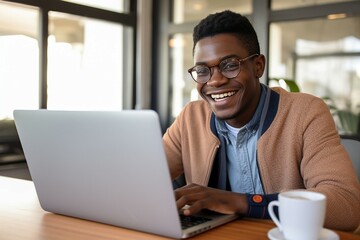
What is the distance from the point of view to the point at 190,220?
0.93 meters

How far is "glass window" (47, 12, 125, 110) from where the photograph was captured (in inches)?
134

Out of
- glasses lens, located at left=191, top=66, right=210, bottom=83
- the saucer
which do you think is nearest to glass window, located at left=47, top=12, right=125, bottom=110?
glasses lens, located at left=191, top=66, right=210, bottom=83

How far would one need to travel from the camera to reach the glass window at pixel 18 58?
2.98m

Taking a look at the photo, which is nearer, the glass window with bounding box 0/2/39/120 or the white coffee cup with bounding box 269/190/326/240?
the white coffee cup with bounding box 269/190/326/240

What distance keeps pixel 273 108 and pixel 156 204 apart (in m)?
0.63

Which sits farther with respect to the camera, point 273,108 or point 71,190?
point 273,108

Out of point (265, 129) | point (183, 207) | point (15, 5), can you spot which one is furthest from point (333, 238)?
point (15, 5)

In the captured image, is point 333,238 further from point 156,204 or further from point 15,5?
point 15,5

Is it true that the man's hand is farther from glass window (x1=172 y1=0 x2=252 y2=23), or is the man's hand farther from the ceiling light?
glass window (x1=172 y1=0 x2=252 y2=23)

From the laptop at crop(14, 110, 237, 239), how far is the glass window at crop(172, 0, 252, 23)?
2816 mm

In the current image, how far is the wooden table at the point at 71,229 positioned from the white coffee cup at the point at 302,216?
11cm

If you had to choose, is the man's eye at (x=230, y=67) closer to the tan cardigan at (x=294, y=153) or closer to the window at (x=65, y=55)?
the tan cardigan at (x=294, y=153)

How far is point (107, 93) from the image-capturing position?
396 centimetres

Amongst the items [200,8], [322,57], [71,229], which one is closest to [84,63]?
[200,8]
